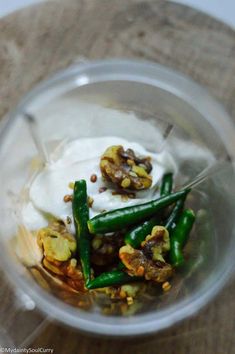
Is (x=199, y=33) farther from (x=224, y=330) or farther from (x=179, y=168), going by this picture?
(x=224, y=330)

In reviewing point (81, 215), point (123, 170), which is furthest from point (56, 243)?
point (123, 170)

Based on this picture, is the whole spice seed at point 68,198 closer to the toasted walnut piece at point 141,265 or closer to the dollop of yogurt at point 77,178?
the dollop of yogurt at point 77,178

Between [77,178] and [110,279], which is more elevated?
[77,178]

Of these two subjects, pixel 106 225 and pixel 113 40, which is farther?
pixel 113 40

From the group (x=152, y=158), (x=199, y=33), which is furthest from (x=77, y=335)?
(x=199, y=33)

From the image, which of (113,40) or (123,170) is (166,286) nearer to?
(123,170)

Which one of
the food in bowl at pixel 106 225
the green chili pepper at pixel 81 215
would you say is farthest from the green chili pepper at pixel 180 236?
the green chili pepper at pixel 81 215

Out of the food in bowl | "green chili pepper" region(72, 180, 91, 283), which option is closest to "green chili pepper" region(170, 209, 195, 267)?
the food in bowl
